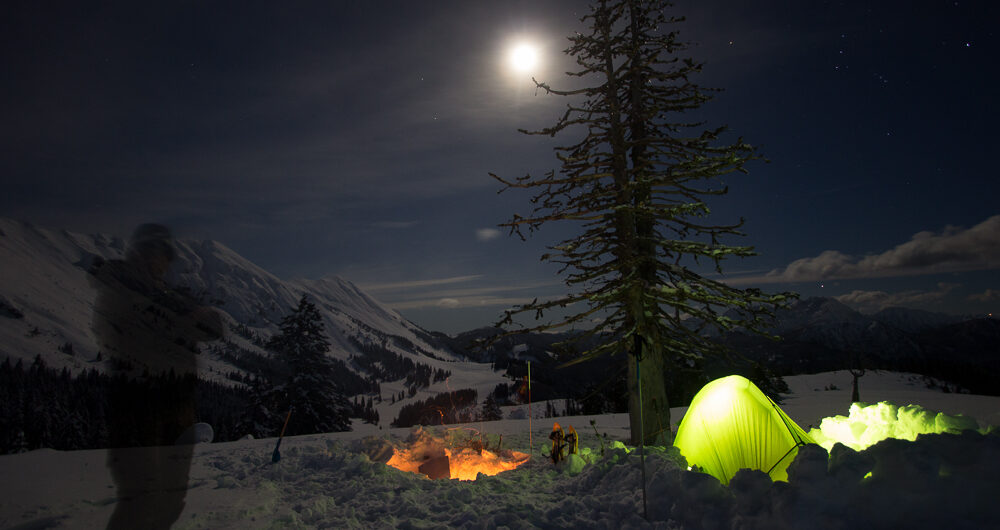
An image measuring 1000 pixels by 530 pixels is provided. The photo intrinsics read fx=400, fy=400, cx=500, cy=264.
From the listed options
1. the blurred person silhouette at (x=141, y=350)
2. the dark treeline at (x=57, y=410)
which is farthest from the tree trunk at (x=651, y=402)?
the dark treeline at (x=57, y=410)

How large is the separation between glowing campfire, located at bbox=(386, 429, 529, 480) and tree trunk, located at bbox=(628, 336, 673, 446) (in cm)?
275

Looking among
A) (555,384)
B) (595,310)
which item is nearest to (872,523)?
(595,310)

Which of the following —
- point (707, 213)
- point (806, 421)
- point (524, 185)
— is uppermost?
point (524, 185)

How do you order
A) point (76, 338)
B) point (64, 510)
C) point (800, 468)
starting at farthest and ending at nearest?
point (76, 338) < point (64, 510) < point (800, 468)

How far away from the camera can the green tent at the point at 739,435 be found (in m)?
5.76

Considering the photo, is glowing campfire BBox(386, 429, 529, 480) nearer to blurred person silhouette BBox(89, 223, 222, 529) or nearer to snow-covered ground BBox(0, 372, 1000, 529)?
snow-covered ground BBox(0, 372, 1000, 529)

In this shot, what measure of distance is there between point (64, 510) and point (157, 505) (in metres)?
1.01

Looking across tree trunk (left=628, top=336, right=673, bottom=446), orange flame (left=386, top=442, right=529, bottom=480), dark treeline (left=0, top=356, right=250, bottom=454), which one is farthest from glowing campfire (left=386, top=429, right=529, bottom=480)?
dark treeline (left=0, top=356, right=250, bottom=454)

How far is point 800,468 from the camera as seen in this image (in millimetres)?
4223

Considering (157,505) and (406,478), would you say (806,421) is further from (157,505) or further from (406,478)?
(157,505)

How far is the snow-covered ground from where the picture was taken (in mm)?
3678

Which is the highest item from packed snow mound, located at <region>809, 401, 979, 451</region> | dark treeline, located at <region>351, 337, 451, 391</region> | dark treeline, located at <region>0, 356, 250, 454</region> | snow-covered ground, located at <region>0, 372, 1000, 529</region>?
packed snow mound, located at <region>809, 401, 979, 451</region>

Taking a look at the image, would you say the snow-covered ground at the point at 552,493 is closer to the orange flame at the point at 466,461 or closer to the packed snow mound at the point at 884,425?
the orange flame at the point at 466,461

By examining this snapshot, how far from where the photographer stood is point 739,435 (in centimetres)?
602
